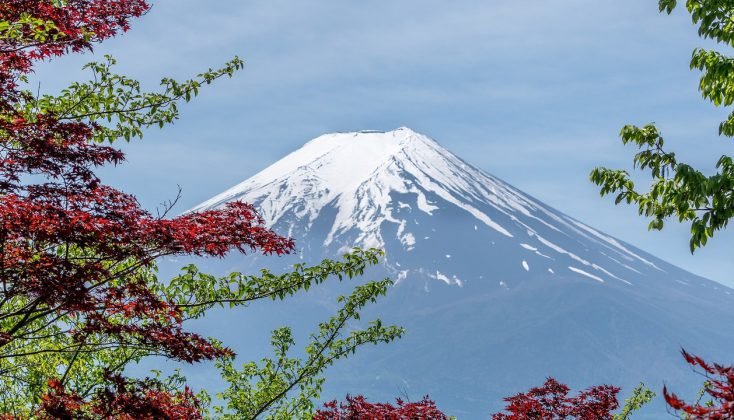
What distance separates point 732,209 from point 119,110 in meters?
7.58

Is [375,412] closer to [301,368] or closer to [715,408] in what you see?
[301,368]

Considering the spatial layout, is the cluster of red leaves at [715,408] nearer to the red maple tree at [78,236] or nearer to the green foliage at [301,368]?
the red maple tree at [78,236]

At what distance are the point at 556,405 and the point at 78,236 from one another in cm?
713

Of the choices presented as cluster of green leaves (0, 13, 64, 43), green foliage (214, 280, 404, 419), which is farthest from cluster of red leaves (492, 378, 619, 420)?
cluster of green leaves (0, 13, 64, 43)

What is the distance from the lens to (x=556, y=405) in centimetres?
1131

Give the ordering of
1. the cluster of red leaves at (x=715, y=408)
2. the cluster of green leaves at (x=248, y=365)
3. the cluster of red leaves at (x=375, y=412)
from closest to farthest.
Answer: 1. the cluster of red leaves at (x=715, y=408)
2. the cluster of green leaves at (x=248, y=365)
3. the cluster of red leaves at (x=375, y=412)

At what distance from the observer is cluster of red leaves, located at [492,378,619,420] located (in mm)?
11102

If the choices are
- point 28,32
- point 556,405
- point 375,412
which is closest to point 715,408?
point 375,412

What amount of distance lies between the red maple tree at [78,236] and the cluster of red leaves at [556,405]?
4345mm

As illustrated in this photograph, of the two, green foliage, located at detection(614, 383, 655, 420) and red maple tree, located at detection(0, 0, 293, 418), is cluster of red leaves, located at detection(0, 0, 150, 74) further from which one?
green foliage, located at detection(614, 383, 655, 420)

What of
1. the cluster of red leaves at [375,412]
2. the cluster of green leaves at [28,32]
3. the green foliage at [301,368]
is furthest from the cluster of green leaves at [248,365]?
the cluster of green leaves at [28,32]

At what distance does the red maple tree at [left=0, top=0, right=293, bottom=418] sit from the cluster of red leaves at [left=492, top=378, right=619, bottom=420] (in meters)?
4.35

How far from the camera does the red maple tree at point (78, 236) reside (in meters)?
7.16

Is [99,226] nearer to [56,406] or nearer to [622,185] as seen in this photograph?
[56,406]
